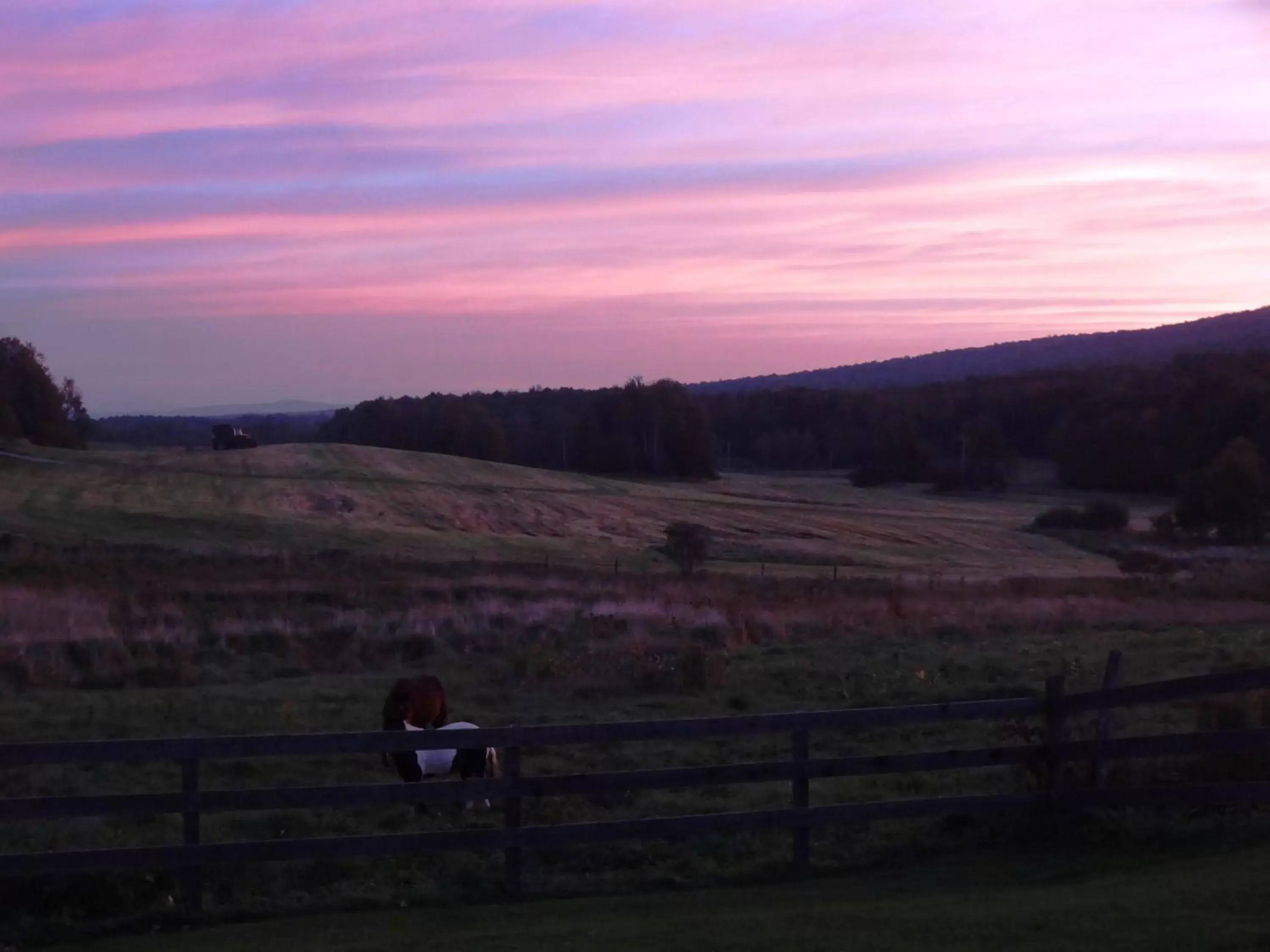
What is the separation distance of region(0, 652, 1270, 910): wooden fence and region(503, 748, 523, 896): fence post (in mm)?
12

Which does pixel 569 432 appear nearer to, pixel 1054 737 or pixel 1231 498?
pixel 1231 498

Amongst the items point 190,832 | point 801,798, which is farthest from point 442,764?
point 801,798

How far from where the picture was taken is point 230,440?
306 ft

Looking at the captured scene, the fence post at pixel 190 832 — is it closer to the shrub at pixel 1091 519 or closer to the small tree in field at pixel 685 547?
the small tree in field at pixel 685 547

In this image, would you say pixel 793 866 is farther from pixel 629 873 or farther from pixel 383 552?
pixel 383 552

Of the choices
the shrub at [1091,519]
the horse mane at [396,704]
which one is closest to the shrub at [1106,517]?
the shrub at [1091,519]

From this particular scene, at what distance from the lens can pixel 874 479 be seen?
112438 millimetres

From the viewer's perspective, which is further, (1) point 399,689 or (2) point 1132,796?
(1) point 399,689

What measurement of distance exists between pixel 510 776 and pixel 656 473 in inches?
3886

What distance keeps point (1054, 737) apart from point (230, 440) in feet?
292

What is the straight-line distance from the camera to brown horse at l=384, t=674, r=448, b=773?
41.5ft

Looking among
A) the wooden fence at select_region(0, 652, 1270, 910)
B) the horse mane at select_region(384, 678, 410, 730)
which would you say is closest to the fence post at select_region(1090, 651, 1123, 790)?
the wooden fence at select_region(0, 652, 1270, 910)

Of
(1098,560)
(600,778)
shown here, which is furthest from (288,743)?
(1098,560)

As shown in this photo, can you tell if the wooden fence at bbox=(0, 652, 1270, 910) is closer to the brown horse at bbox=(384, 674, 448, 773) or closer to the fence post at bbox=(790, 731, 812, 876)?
the fence post at bbox=(790, 731, 812, 876)
